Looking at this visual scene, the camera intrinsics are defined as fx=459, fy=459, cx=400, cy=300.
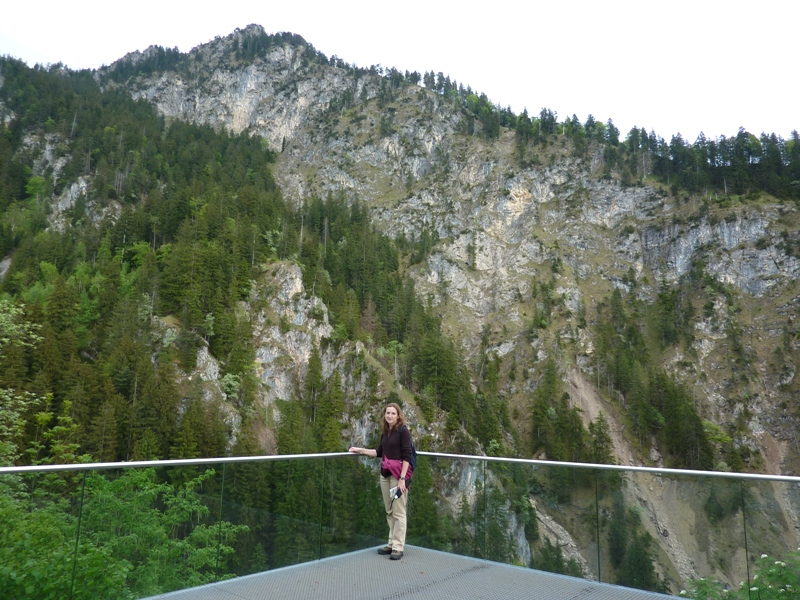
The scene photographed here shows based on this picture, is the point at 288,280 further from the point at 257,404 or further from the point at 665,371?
the point at 665,371

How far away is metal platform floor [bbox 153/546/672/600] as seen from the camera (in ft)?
14.5

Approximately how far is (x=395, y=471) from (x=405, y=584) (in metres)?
1.31

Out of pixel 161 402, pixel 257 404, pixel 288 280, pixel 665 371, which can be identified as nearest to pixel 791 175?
pixel 665 371

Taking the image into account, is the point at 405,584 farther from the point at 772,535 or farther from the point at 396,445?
the point at 772,535

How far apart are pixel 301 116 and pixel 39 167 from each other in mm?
63258

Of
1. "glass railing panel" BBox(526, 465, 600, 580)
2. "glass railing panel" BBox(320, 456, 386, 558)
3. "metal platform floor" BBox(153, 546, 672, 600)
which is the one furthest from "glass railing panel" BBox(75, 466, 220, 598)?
"glass railing panel" BBox(526, 465, 600, 580)

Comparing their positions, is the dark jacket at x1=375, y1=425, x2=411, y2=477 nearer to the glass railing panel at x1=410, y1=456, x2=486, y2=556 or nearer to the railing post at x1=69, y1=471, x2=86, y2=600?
the glass railing panel at x1=410, y1=456, x2=486, y2=556

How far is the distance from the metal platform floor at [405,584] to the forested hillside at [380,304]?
27 centimetres

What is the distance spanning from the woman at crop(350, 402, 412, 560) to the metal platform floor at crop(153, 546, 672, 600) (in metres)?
0.28

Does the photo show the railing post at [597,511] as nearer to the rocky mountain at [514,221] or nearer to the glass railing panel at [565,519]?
the glass railing panel at [565,519]

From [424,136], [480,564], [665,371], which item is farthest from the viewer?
[424,136]

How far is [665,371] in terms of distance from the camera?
73.4 metres

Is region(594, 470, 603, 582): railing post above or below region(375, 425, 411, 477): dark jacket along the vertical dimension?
below

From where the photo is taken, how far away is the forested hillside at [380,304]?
594 cm
